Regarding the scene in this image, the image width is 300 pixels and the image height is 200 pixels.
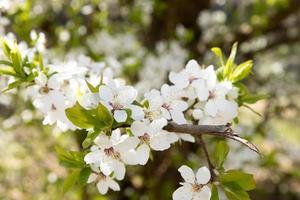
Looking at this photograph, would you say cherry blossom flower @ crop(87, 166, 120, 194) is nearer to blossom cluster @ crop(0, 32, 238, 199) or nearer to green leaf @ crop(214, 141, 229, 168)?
blossom cluster @ crop(0, 32, 238, 199)

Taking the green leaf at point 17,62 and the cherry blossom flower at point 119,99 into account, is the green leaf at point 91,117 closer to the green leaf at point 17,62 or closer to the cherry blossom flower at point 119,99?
the cherry blossom flower at point 119,99

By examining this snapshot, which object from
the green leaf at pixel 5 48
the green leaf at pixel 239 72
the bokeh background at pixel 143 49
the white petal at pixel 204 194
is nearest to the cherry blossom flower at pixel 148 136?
the white petal at pixel 204 194

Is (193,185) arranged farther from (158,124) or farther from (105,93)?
(105,93)

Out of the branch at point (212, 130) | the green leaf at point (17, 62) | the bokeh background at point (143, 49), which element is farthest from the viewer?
the bokeh background at point (143, 49)

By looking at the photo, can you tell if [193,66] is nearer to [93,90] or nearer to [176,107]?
[176,107]

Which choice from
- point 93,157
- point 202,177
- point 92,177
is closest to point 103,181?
point 92,177

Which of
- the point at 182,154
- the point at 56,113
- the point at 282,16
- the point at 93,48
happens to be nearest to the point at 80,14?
the point at 93,48
